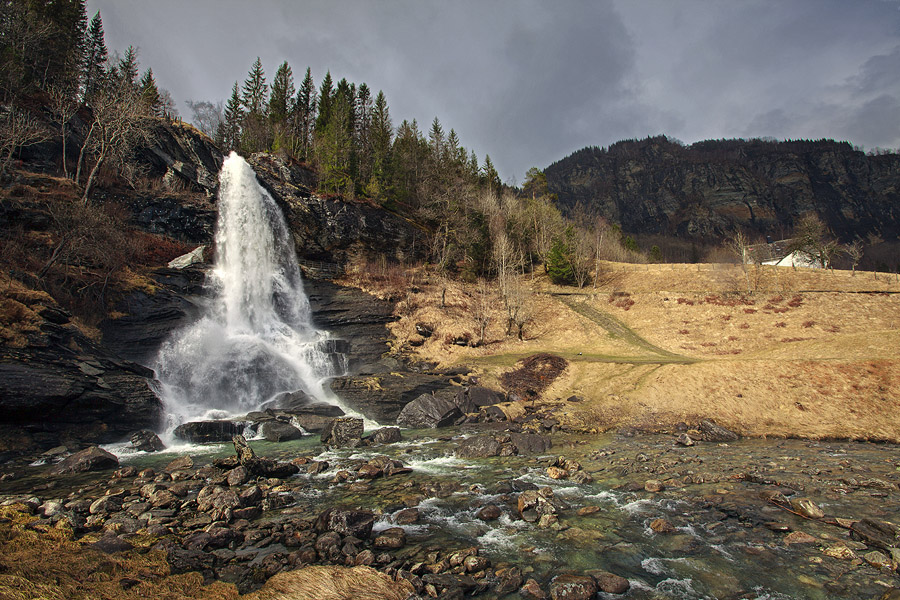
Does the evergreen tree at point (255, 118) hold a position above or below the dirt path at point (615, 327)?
above

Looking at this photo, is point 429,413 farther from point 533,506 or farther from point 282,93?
point 282,93

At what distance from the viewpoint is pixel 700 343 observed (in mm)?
35750

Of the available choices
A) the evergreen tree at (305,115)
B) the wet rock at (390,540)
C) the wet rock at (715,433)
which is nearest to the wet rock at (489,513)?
the wet rock at (390,540)

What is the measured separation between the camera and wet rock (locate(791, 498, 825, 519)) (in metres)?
8.90

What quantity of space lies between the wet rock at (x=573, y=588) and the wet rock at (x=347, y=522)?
4.21m

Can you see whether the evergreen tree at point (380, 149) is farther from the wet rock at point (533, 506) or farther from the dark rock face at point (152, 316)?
the wet rock at point (533, 506)

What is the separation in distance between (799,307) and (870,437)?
28098 millimetres

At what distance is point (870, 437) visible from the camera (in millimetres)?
16641

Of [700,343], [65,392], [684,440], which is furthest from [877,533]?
[700,343]

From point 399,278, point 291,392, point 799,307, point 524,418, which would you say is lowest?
point 524,418

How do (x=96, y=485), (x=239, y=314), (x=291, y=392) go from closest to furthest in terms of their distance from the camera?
(x=96, y=485) < (x=291, y=392) < (x=239, y=314)

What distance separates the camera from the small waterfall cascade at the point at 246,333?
79.5 feet

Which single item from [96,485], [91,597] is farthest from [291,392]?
[91,597]

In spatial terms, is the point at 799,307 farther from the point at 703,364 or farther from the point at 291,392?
the point at 291,392
